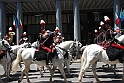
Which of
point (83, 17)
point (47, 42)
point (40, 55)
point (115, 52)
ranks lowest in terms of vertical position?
point (40, 55)

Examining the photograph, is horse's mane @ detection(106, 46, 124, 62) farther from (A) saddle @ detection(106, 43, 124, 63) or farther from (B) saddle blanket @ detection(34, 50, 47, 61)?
(B) saddle blanket @ detection(34, 50, 47, 61)

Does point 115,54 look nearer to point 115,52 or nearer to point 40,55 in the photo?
point 115,52

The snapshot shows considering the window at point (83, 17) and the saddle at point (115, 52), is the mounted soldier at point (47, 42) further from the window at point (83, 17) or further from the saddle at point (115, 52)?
the window at point (83, 17)

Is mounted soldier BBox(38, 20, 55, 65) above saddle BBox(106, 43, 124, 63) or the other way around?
above

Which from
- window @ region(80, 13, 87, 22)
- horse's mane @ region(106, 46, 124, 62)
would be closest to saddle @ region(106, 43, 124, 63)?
horse's mane @ region(106, 46, 124, 62)

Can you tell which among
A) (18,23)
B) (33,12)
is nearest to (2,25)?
(18,23)

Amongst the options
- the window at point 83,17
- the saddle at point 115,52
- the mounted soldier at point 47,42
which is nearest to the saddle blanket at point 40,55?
the mounted soldier at point 47,42

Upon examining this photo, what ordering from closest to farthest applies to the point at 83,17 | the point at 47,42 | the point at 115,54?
the point at 115,54, the point at 47,42, the point at 83,17

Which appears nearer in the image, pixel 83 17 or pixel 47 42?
pixel 47 42

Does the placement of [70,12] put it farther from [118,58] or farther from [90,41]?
[118,58]

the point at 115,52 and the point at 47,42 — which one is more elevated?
the point at 47,42

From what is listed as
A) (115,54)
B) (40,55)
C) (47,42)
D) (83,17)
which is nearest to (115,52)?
(115,54)

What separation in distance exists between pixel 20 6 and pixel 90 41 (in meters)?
16.2

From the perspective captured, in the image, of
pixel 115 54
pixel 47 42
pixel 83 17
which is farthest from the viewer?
pixel 83 17
